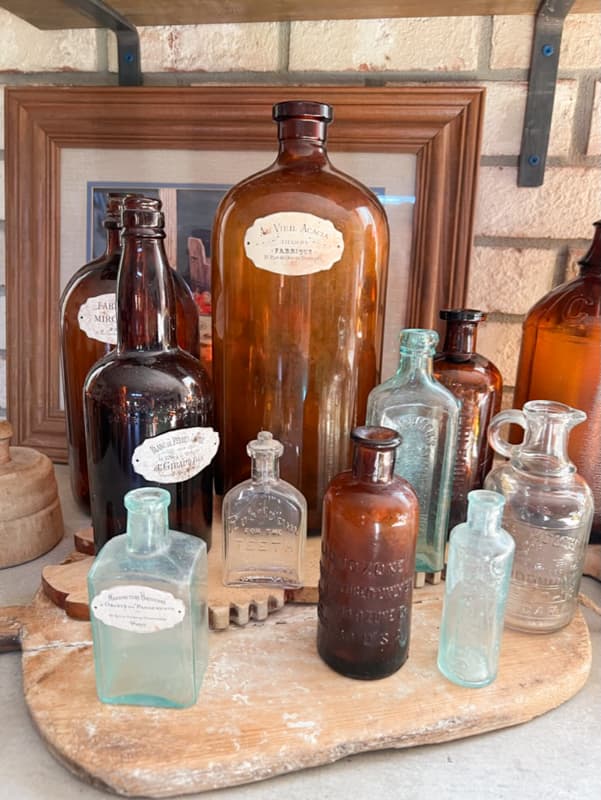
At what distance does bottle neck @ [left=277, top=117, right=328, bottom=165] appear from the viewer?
0.60 m

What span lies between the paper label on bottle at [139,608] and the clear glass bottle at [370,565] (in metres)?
0.12

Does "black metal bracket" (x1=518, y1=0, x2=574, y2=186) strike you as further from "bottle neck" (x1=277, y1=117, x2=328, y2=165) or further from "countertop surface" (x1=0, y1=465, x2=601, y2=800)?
"countertop surface" (x1=0, y1=465, x2=601, y2=800)

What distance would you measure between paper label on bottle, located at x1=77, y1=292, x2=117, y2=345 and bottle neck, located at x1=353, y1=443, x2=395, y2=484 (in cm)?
35

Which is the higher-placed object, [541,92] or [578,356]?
[541,92]

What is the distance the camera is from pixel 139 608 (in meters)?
0.46

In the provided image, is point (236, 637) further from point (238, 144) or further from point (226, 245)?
point (238, 144)

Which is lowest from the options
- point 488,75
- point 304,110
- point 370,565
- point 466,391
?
point 370,565

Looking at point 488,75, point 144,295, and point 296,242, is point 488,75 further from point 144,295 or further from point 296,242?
point 144,295

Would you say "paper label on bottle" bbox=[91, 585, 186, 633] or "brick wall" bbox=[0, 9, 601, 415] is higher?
"brick wall" bbox=[0, 9, 601, 415]

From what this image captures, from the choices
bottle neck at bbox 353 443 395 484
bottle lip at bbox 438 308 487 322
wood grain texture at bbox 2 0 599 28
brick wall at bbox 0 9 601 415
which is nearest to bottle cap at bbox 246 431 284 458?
bottle neck at bbox 353 443 395 484

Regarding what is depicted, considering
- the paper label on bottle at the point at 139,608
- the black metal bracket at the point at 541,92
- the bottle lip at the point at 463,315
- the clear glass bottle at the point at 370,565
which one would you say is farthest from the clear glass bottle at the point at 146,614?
the black metal bracket at the point at 541,92

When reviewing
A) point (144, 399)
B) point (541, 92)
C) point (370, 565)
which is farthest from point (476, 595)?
point (541, 92)

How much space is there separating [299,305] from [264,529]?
8.1 inches

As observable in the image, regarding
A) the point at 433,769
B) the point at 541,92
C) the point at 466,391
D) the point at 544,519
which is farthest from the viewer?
the point at 541,92
